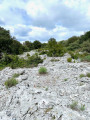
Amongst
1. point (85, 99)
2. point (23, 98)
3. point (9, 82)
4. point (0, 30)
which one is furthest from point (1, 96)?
point (0, 30)

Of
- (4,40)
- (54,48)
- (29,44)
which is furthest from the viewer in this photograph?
(29,44)

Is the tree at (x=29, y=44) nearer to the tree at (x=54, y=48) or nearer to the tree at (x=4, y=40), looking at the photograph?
the tree at (x=4, y=40)

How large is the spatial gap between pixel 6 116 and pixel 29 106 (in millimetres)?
569

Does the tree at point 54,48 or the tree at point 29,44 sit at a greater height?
the tree at point 29,44

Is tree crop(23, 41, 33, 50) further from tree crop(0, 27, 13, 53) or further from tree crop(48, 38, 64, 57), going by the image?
tree crop(48, 38, 64, 57)

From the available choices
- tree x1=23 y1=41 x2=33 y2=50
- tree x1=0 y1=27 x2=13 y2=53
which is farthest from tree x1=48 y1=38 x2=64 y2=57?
tree x1=23 y1=41 x2=33 y2=50

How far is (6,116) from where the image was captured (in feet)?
6.40

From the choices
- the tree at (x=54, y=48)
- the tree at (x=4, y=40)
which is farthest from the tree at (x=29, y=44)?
the tree at (x=54, y=48)

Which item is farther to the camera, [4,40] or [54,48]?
[4,40]

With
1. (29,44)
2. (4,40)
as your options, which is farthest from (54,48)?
(29,44)

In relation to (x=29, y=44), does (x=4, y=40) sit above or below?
below

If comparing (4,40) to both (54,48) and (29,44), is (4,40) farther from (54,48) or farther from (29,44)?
(29,44)

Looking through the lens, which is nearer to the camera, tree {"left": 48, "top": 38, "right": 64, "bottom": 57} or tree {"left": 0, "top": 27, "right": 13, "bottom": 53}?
tree {"left": 48, "top": 38, "right": 64, "bottom": 57}

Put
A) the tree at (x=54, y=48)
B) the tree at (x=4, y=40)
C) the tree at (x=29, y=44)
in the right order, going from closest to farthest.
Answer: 1. the tree at (x=54, y=48)
2. the tree at (x=4, y=40)
3. the tree at (x=29, y=44)
